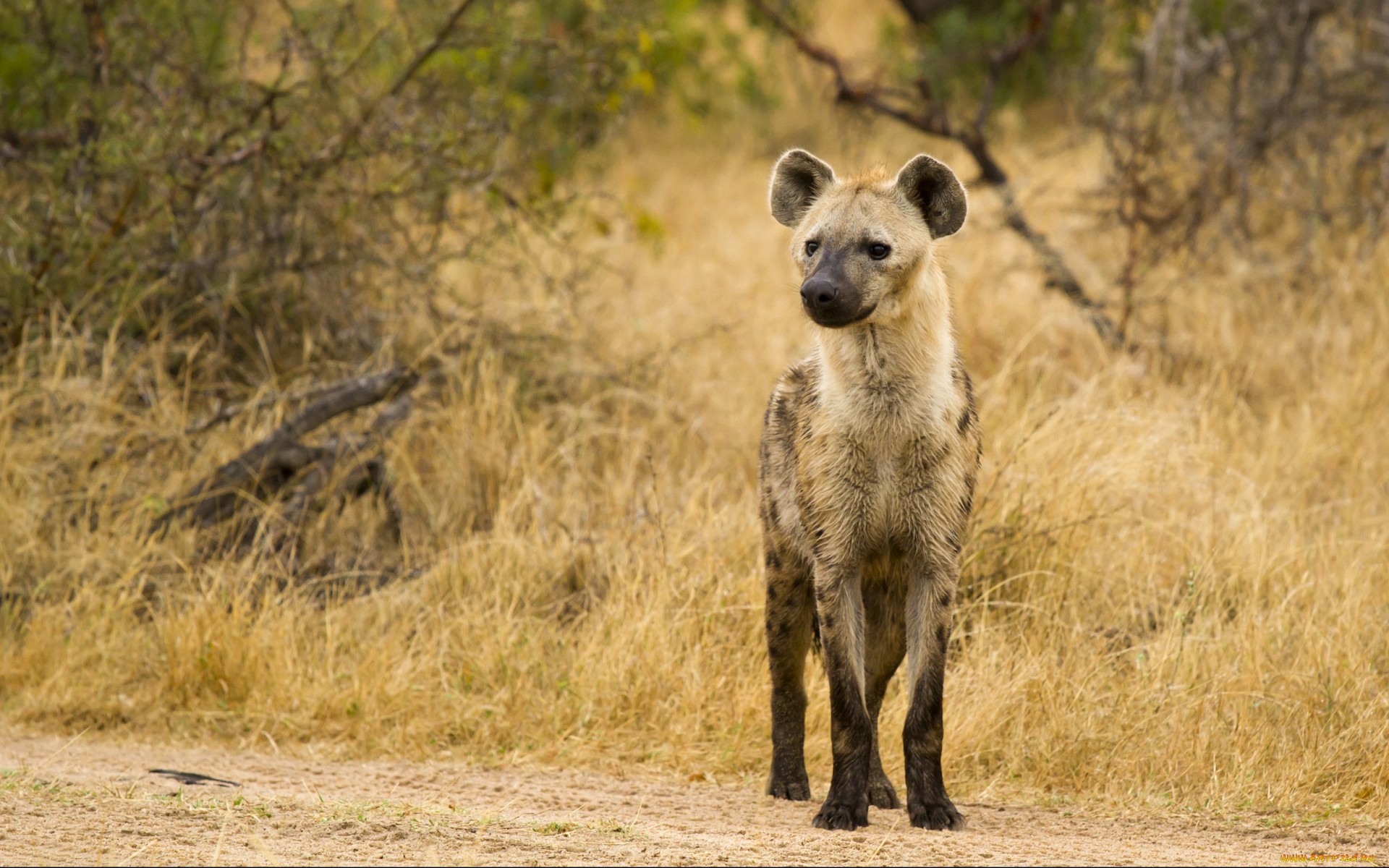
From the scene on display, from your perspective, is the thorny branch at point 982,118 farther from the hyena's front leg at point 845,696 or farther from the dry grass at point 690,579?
the hyena's front leg at point 845,696

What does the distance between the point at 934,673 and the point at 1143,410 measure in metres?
2.73

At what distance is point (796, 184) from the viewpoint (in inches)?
153

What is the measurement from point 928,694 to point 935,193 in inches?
46.7

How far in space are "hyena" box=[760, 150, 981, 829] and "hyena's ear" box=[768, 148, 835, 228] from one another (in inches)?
4.4

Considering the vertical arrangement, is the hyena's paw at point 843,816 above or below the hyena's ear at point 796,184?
below

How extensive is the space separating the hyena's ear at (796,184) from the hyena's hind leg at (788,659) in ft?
2.77

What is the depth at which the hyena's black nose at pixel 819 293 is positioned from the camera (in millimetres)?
3336

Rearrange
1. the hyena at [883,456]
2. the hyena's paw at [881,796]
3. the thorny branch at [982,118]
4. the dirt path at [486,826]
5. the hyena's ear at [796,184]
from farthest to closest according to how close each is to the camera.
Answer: the thorny branch at [982,118]
the hyena's ear at [796,184]
the hyena's paw at [881,796]
the hyena at [883,456]
the dirt path at [486,826]

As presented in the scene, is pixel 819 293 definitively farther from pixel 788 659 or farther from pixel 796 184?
pixel 788 659

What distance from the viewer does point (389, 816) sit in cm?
326

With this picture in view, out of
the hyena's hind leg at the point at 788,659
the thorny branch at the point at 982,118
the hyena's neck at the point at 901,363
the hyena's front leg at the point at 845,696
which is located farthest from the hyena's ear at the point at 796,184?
the thorny branch at the point at 982,118

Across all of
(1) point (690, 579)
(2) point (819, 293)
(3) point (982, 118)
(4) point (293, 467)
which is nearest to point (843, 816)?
(2) point (819, 293)

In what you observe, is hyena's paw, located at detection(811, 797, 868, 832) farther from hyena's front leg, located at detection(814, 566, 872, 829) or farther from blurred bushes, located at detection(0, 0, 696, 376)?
blurred bushes, located at detection(0, 0, 696, 376)

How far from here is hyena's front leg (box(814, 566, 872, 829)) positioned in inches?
134
